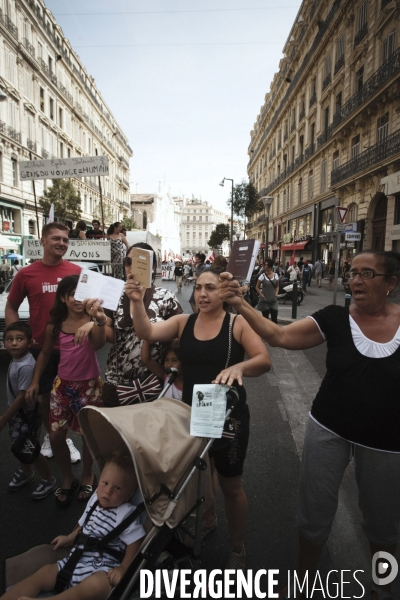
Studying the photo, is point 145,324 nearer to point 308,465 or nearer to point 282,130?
point 308,465

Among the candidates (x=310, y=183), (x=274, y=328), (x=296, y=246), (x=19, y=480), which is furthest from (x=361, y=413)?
(x=310, y=183)

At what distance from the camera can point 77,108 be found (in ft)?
130

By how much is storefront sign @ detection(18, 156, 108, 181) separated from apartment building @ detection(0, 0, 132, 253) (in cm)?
1383

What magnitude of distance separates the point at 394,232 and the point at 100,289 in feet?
58.6

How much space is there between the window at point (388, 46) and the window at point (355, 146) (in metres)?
4.20

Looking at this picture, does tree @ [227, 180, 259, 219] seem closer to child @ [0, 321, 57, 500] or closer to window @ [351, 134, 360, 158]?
window @ [351, 134, 360, 158]

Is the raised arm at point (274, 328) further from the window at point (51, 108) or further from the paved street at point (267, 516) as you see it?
the window at point (51, 108)

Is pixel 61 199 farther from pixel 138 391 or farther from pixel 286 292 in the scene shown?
pixel 138 391

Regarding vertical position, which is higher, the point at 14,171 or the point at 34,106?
the point at 34,106

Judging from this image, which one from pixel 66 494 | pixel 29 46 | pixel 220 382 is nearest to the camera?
pixel 220 382

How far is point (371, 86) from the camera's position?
64.0 ft

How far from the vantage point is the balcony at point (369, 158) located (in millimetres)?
17312

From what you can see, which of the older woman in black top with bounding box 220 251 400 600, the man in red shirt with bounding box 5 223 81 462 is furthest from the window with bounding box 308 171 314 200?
the older woman in black top with bounding box 220 251 400 600

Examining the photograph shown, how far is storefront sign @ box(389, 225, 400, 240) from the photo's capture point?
16750 millimetres
